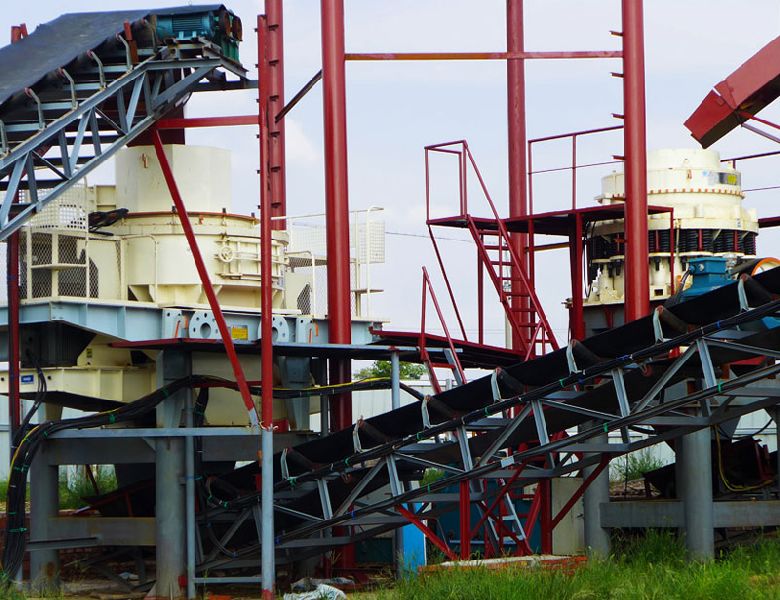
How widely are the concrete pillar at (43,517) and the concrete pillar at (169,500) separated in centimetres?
167

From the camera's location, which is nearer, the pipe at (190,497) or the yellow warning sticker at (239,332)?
the pipe at (190,497)

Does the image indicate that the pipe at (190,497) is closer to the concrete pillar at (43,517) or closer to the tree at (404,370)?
the concrete pillar at (43,517)

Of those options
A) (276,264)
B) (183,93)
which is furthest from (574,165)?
(183,93)

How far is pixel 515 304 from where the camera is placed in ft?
76.6

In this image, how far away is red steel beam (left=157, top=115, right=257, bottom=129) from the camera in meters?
16.9

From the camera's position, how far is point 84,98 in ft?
55.2

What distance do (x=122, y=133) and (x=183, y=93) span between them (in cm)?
132

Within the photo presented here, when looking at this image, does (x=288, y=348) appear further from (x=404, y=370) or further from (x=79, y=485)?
(x=404, y=370)

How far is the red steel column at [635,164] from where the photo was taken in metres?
19.1

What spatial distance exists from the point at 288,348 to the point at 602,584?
597 centimetres

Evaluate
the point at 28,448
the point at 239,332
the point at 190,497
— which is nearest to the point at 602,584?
the point at 190,497

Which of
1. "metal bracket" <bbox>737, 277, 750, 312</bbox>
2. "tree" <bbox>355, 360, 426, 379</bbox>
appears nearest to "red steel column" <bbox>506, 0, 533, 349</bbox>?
"metal bracket" <bbox>737, 277, 750, 312</bbox>

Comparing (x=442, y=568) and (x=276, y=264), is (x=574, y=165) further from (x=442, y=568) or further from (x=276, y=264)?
(x=442, y=568)

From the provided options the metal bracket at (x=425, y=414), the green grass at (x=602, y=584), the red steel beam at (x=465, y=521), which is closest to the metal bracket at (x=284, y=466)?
the metal bracket at (x=425, y=414)
